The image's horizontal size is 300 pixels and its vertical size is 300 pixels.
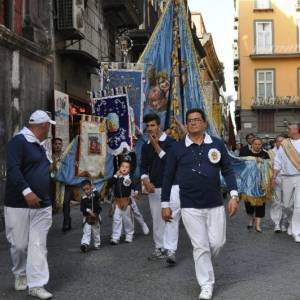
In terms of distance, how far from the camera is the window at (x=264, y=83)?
5212cm

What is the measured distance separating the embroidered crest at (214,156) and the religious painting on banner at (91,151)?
403cm

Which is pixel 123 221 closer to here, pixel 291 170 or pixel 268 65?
pixel 291 170

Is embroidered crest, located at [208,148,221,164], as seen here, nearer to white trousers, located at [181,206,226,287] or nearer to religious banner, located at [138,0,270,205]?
white trousers, located at [181,206,226,287]

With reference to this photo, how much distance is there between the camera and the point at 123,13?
72.1 ft

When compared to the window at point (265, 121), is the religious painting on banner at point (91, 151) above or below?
below

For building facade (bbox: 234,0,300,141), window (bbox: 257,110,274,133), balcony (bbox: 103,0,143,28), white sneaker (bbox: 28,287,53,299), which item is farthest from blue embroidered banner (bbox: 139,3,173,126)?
window (bbox: 257,110,274,133)

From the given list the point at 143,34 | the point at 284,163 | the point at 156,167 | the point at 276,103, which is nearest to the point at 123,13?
the point at 143,34

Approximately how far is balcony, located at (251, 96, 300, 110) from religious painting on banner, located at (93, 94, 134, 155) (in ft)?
138

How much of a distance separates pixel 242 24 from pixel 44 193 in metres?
48.8

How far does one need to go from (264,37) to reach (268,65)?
7.64ft

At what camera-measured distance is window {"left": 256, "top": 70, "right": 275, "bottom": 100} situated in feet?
171

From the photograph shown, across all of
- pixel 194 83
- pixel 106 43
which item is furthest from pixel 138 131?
pixel 106 43

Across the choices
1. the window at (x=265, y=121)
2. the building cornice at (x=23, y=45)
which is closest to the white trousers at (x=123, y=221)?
the building cornice at (x=23, y=45)

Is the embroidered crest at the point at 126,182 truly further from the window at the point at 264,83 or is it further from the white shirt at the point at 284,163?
the window at the point at 264,83
